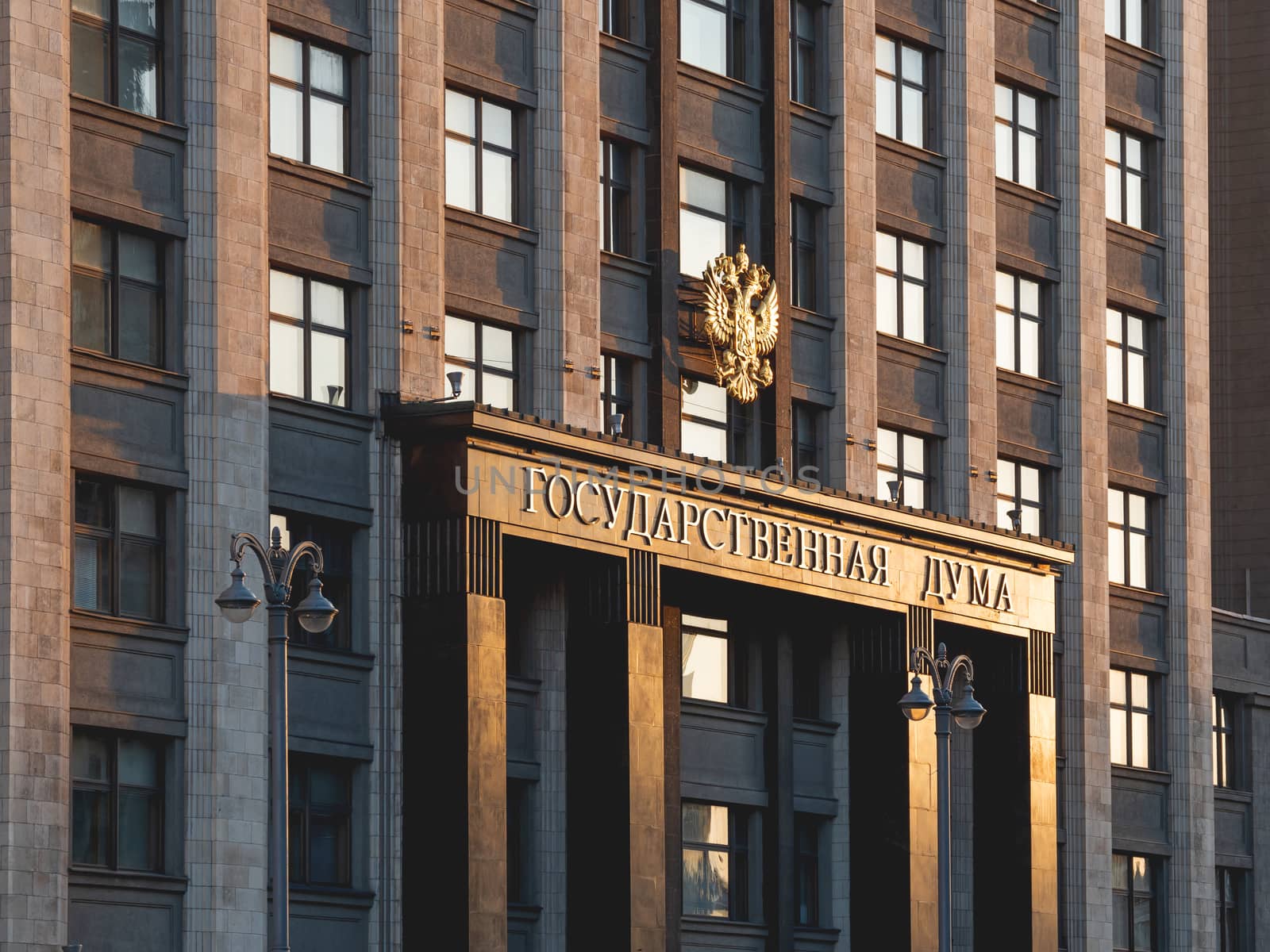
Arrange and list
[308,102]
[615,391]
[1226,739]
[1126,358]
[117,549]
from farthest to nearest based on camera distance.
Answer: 1. [1226,739]
2. [1126,358]
3. [615,391]
4. [308,102]
5. [117,549]

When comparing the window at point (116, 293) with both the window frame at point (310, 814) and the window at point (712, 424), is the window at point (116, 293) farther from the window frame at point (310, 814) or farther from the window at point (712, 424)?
the window at point (712, 424)

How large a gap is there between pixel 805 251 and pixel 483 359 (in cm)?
966

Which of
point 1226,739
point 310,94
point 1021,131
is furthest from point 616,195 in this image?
point 1226,739

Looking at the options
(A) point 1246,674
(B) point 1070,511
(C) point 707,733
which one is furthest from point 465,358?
(A) point 1246,674

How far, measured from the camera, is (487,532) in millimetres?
43188

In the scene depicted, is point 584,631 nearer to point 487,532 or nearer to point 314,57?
point 487,532

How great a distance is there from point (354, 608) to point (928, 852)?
1451 centimetres

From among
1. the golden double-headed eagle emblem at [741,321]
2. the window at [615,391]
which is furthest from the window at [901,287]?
the window at [615,391]

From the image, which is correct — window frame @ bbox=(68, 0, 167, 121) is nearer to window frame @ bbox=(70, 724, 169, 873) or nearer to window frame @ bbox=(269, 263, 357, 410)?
window frame @ bbox=(269, 263, 357, 410)

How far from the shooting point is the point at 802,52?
176 feet

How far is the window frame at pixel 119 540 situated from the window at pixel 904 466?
58.4ft

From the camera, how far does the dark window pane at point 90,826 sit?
38125 millimetres

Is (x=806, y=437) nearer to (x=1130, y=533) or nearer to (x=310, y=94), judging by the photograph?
(x=1130, y=533)

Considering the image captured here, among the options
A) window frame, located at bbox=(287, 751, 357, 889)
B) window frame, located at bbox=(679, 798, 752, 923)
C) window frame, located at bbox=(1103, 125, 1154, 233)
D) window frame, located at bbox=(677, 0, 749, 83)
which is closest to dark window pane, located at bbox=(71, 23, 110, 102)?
window frame, located at bbox=(287, 751, 357, 889)
